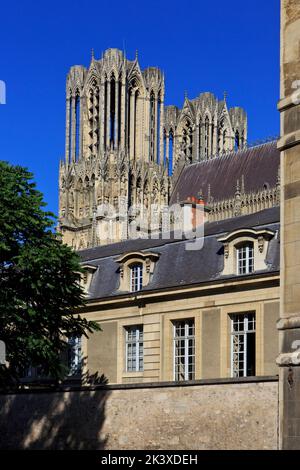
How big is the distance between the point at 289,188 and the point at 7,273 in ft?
38.5

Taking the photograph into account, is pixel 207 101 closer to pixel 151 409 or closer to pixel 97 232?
pixel 97 232

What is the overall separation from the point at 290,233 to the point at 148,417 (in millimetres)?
8106

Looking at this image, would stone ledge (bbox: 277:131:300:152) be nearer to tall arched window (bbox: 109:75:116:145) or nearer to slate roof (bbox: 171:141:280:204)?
slate roof (bbox: 171:141:280:204)

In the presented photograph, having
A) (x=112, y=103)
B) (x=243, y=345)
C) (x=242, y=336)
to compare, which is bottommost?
(x=243, y=345)

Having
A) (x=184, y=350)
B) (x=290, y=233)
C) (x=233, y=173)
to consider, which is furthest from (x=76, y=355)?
(x=233, y=173)

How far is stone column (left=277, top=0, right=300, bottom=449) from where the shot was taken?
17.5m

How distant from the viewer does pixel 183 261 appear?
31.3 meters

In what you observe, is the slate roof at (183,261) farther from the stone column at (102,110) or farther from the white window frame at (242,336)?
the stone column at (102,110)

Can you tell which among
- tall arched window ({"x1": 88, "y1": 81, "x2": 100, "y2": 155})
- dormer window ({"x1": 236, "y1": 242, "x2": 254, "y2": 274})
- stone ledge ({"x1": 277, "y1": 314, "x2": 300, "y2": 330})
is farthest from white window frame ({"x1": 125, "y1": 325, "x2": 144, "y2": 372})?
tall arched window ({"x1": 88, "y1": 81, "x2": 100, "y2": 155})

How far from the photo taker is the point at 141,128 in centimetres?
9275

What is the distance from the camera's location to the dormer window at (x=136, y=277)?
32531mm

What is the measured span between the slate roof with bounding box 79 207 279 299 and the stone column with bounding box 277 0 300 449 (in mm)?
9936

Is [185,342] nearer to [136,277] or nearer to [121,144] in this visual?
[136,277]
